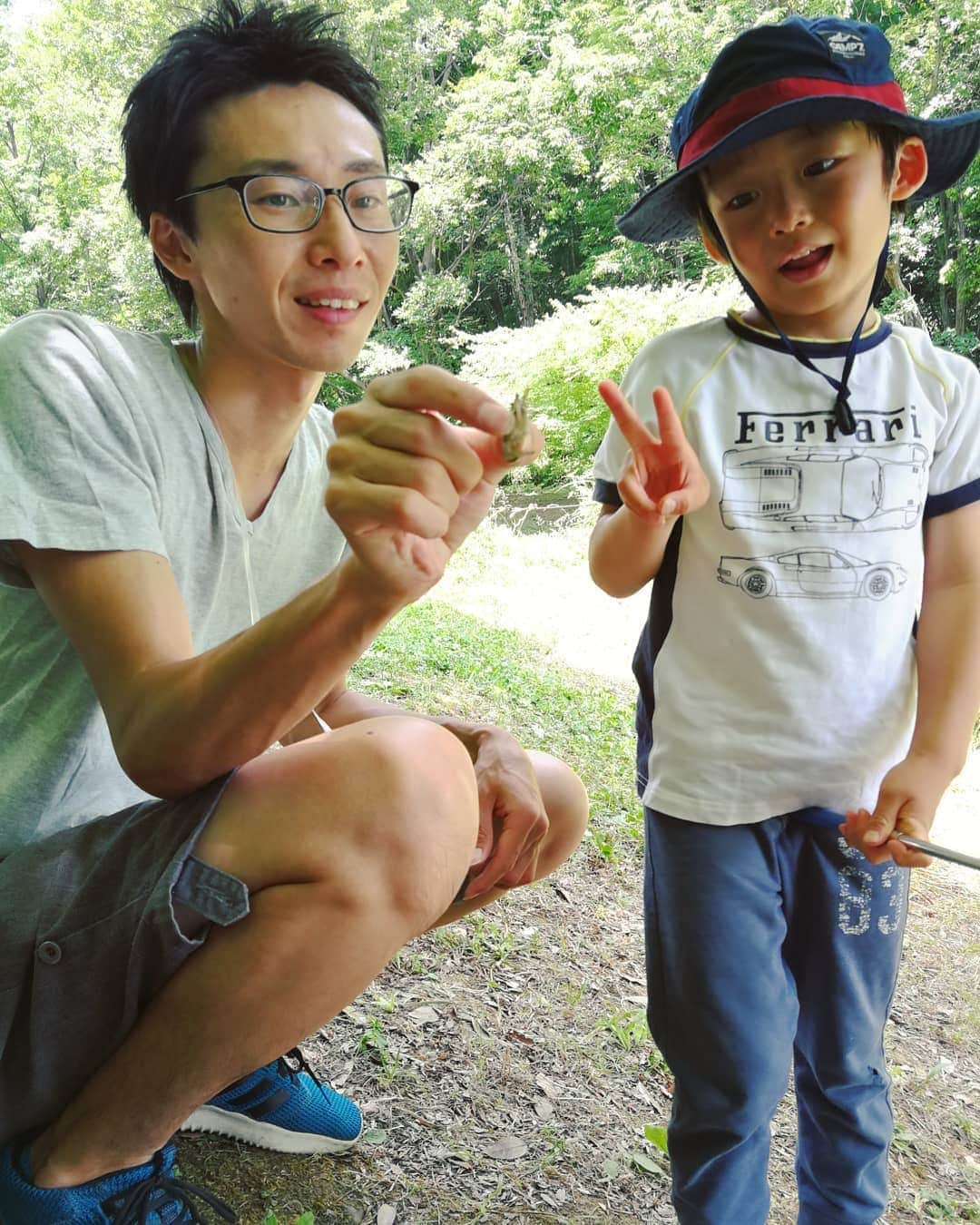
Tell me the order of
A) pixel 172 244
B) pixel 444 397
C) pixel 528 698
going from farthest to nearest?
pixel 528 698, pixel 172 244, pixel 444 397

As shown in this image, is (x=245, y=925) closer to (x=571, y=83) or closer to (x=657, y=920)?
(x=657, y=920)

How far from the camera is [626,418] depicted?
1.36 meters

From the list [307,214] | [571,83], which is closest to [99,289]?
[571,83]

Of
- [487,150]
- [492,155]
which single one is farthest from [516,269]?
[487,150]

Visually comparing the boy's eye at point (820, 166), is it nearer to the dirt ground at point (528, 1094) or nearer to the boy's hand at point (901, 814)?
the boy's hand at point (901, 814)

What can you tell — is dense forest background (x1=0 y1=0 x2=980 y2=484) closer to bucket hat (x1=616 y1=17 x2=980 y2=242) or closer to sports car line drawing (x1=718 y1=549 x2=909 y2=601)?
bucket hat (x1=616 y1=17 x2=980 y2=242)

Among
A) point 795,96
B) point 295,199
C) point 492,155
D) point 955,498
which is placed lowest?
point 955,498

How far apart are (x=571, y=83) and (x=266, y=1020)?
16996 mm

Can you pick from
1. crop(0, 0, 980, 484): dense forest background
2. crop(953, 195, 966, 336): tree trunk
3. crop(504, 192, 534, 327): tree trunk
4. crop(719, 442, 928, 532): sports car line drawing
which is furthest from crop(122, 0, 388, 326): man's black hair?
crop(504, 192, 534, 327): tree trunk

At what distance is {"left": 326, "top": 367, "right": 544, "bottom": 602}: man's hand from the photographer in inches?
35.8

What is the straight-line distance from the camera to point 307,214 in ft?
4.62

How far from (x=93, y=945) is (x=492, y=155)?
17549 millimetres

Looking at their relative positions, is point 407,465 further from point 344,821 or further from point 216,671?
point 344,821

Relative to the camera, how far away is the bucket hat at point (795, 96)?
1.40m
